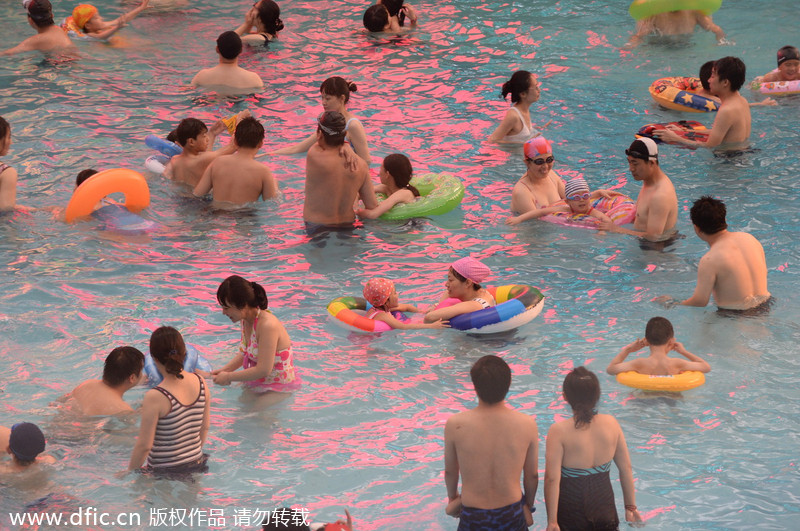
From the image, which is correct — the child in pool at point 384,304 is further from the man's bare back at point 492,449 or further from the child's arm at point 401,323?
the man's bare back at point 492,449

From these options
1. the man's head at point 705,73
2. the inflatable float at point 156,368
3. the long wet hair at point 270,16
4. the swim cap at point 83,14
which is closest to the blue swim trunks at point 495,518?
the inflatable float at point 156,368

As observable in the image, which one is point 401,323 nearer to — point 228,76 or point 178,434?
point 178,434

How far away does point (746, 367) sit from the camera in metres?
6.80

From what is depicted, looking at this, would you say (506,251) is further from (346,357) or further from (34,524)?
(34,524)

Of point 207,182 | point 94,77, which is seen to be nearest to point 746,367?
point 207,182

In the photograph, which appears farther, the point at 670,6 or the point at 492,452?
the point at 670,6

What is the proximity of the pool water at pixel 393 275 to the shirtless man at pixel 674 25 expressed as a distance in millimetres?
265

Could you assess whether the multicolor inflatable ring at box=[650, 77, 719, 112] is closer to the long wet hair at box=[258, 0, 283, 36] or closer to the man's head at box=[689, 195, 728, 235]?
the man's head at box=[689, 195, 728, 235]

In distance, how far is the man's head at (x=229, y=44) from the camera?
12.0 metres

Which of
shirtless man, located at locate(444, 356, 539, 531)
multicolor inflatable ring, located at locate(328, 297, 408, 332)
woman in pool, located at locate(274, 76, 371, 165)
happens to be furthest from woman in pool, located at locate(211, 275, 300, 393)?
woman in pool, located at locate(274, 76, 371, 165)

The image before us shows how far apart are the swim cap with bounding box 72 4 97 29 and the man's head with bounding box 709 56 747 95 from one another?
31.1ft

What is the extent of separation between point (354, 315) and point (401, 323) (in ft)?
1.23

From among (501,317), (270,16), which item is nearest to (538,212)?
(501,317)

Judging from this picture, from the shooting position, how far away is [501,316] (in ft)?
23.4
